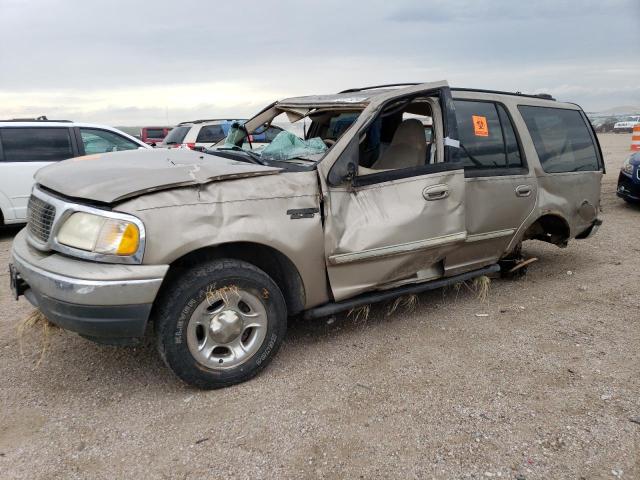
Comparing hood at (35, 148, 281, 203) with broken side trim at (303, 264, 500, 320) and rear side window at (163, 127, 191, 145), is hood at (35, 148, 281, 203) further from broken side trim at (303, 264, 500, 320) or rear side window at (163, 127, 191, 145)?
rear side window at (163, 127, 191, 145)

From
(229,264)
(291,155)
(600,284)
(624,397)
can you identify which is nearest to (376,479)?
(229,264)

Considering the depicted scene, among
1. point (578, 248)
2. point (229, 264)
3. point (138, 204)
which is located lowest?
point (578, 248)

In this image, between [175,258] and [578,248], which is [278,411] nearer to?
[175,258]

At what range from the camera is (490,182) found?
13.3ft

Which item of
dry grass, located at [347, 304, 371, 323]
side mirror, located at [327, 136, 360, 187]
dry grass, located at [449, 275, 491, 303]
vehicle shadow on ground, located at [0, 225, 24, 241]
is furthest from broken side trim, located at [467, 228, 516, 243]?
vehicle shadow on ground, located at [0, 225, 24, 241]

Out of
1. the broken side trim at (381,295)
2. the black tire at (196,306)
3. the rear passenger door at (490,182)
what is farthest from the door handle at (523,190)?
the black tire at (196,306)

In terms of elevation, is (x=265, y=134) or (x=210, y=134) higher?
(x=265, y=134)

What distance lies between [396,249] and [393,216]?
0.73ft

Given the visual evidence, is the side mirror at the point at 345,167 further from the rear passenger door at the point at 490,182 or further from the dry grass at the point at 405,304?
the dry grass at the point at 405,304

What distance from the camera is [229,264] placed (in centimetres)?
291

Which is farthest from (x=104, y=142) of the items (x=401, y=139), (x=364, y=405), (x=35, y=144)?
(x=364, y=405)

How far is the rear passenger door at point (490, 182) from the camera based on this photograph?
3.97 metres

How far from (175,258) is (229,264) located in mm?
322

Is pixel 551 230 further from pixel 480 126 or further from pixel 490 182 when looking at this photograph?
pixel 480 126
